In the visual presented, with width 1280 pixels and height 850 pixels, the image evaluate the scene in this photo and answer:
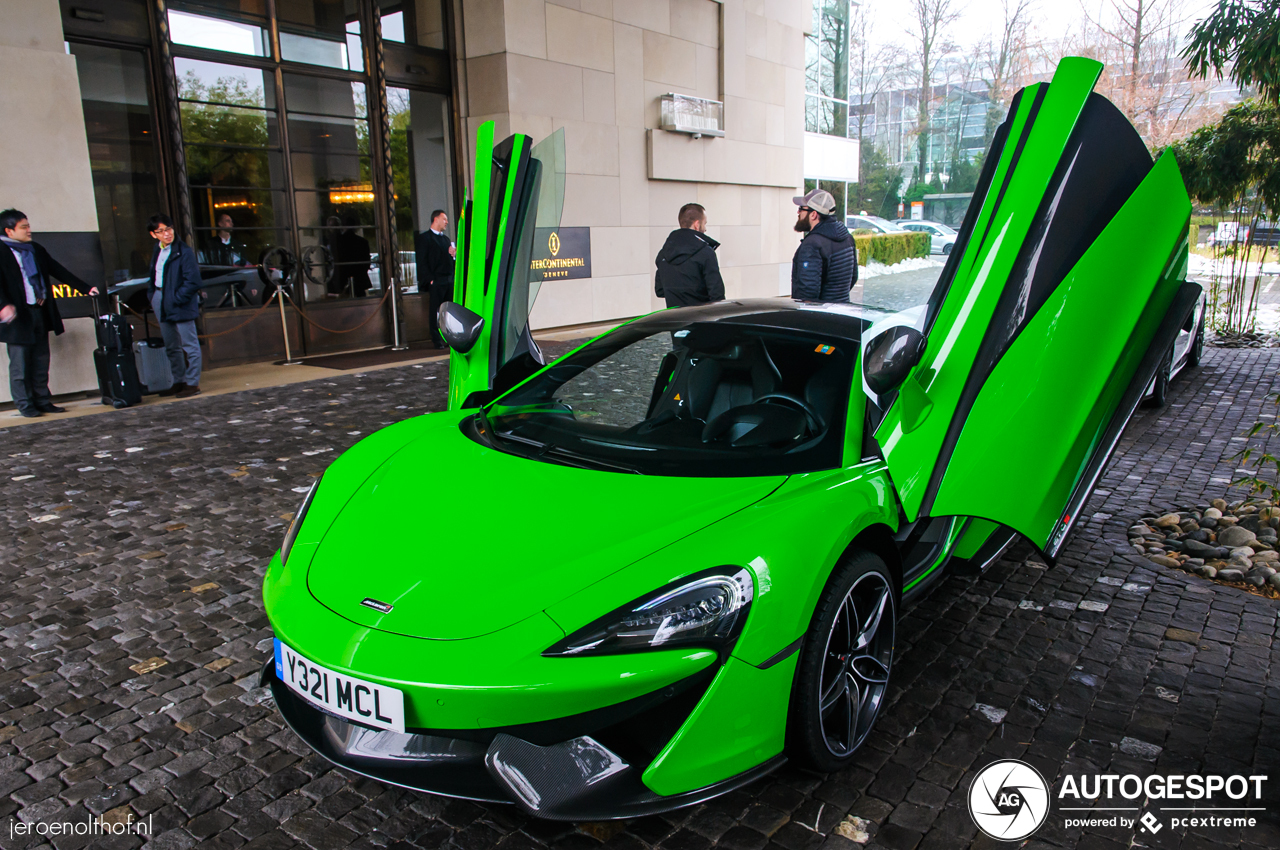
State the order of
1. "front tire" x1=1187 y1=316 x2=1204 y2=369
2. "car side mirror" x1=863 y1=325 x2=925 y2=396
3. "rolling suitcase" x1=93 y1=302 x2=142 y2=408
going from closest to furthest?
"car side mirror" x1=863 y1=325 x2=925 y2=396, "rolling suitcase" x1=93 y1=302 x2=142 y2=408, "front tire" x1=1187 y1=316 x2=1204 y2=369

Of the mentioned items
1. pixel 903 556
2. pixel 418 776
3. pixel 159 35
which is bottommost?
pixel 418 776

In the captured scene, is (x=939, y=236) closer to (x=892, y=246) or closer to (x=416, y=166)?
(x=892, y=246)

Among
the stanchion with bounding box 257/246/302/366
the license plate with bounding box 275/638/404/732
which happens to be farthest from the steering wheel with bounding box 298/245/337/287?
the license plate with bounding box 275/638/404/732

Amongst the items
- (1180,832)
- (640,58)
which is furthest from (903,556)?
(640,58)

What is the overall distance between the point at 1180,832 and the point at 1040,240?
1.84 metres

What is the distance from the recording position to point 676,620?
2080 mm

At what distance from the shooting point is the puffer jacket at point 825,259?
6.37 meters

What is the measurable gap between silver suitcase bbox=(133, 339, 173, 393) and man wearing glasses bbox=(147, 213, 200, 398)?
0.10 metres

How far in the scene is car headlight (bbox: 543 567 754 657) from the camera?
6.70ft

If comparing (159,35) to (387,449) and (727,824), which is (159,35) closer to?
(387,449)

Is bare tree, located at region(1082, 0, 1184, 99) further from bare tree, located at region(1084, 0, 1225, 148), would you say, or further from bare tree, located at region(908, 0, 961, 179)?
bare tree, located at region(908, 0, 961, 179)

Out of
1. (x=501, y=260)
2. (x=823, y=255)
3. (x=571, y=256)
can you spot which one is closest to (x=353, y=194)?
(x=571, y=256)

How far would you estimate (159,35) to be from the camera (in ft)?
31.2
